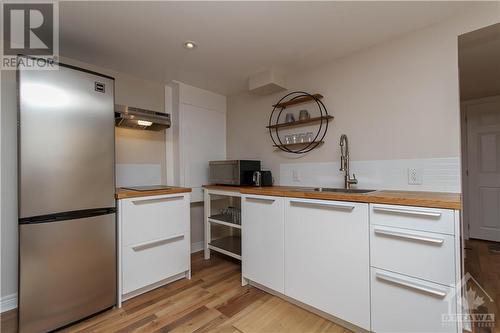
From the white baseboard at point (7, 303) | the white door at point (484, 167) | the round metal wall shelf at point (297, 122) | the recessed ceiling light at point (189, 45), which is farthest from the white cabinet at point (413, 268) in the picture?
the white door at point (484, 167)

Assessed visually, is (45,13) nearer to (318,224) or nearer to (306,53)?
(306,53)

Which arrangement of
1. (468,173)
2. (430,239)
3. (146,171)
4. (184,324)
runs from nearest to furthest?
(430,239) → (184,324) → (146,171) → (468,173)

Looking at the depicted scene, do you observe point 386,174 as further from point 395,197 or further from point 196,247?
point 196,247

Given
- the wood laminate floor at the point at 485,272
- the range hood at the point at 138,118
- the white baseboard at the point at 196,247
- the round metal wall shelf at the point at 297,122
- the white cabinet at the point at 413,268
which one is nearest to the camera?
the white cabinet at the point at 413,268

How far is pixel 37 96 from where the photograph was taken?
145 cm

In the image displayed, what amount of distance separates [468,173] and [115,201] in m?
4.57

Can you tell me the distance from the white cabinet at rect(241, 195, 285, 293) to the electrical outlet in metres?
1.00

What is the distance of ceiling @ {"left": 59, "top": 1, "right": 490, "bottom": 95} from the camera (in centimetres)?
150

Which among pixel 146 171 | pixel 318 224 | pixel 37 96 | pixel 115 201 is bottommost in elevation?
→ pixel 318 224

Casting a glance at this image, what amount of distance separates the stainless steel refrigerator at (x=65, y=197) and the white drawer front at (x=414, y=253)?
1.85 metres

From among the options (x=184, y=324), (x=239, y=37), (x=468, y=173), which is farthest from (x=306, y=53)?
(x=468, y=173)

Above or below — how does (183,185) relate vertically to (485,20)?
below

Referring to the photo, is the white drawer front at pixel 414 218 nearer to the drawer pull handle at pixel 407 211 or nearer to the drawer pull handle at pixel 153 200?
the drawer pull handle at pixel 407 211

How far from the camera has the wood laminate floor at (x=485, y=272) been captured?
5.54 feet
